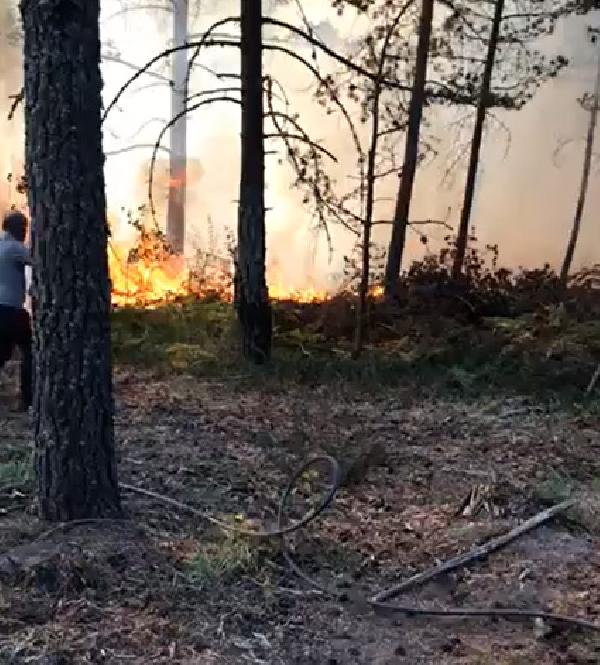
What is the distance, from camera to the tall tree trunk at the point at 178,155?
17.7 metres

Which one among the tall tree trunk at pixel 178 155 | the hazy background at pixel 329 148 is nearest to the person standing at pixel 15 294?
the hazy background at pixel 329 148

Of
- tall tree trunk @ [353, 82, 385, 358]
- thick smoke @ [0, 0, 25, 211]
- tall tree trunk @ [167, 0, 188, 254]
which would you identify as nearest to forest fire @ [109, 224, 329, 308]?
tall tree trunk @ [353, 82, 385, 358]

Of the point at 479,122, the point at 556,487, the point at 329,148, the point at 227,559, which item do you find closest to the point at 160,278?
the point at 479,122

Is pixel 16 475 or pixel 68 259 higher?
pixel 68 259

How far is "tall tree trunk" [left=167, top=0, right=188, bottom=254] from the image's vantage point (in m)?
17.7

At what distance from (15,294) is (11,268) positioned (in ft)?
0.67

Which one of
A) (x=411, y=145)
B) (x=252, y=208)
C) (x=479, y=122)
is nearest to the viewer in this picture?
(x=252, y=208)

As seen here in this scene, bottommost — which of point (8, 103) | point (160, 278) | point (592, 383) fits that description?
point (592, 383)

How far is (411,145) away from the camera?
1087cm

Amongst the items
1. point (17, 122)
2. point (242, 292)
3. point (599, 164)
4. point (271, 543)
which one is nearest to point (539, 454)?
point (271, 543)

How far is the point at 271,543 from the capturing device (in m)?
4.45

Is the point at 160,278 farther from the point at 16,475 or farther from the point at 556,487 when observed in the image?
the point at 556,487

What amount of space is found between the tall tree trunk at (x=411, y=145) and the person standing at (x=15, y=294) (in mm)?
5017

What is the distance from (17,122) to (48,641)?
15.6m
